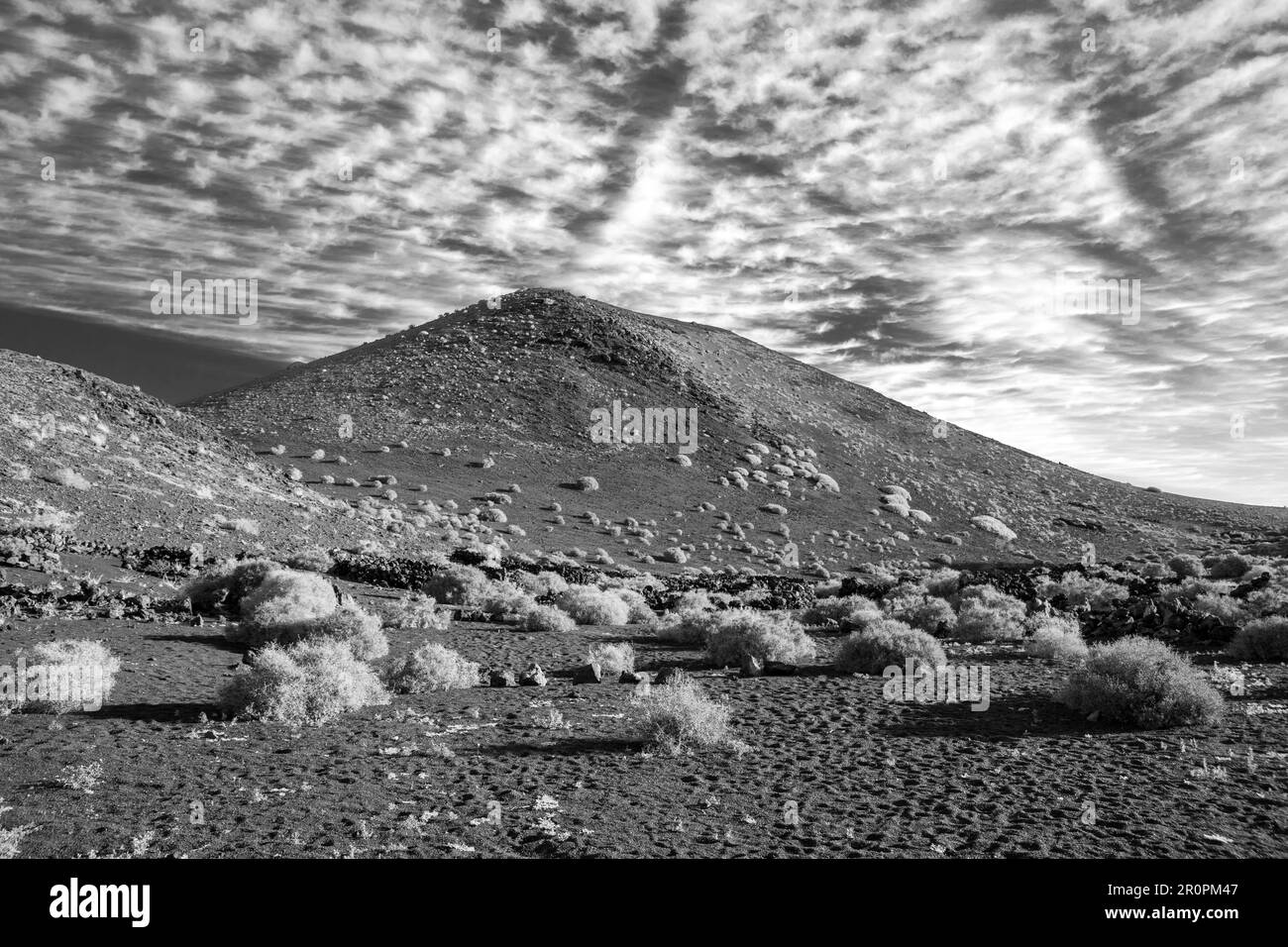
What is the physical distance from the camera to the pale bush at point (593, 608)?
23562mm

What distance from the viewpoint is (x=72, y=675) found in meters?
11.6

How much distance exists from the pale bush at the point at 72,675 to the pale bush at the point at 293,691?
213 cm

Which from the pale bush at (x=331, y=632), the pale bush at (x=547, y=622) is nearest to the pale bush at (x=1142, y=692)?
the pale bush at (x=547, y=622)

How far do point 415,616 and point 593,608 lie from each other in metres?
5.51

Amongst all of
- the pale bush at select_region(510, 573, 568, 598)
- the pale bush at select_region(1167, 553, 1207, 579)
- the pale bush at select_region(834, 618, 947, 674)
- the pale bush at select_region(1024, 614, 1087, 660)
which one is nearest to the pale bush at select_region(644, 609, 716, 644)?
the pale bush at select_region(834, 618, 947, 674)

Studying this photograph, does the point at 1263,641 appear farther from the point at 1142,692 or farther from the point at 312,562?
the point at 312,562

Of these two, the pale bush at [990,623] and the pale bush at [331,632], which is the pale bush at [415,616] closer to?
the pale bush at [331,632]

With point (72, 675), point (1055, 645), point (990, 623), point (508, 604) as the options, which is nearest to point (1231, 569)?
point (990, 623)

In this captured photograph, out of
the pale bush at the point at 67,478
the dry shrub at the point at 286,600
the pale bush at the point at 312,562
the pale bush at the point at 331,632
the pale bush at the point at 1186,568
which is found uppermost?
the pale bush at the point at 67,478

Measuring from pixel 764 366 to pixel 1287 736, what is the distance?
303 ft

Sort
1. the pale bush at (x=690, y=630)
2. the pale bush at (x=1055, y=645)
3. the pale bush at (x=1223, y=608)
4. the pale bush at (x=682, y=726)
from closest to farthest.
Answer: the pale bush at (x=682, y=726) < the pale bush at (x=1055, y=645) < the pale bush at (x=690, y=630) < the pale bush at (x=1223, y=608)
